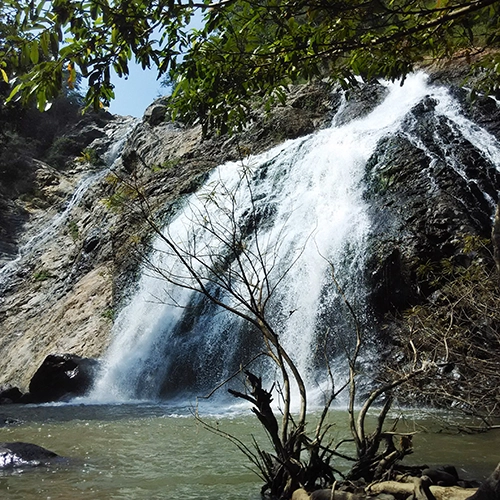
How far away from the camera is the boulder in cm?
1480

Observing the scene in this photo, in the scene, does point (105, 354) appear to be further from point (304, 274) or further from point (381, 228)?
point (381, 228)

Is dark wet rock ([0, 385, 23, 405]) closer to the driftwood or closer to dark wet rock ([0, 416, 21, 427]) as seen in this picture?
dark wet rock ([0, 416, 21, 427])

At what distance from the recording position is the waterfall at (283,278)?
12.8 m

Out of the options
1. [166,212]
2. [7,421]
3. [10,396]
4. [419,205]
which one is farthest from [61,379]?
[419,205]

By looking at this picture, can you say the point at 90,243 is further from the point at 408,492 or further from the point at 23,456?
the point at 408,492

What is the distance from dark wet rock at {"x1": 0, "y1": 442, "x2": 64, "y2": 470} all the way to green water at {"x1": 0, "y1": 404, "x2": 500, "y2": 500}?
9.1 inches

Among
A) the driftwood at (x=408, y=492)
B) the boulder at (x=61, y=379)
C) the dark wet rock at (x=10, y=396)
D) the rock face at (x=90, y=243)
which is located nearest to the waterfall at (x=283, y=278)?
the boulder at (x=61, y=379)

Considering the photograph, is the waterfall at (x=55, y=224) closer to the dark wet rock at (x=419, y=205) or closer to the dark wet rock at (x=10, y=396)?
the dark wet rock at (x=10, y=396)

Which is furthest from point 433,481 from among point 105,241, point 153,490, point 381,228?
point 105,241

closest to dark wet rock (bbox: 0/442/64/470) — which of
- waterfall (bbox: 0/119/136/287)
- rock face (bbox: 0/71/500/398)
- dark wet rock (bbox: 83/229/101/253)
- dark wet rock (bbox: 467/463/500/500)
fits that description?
rock face (bbox: 0/71/500/398)

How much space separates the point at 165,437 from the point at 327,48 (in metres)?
5.80

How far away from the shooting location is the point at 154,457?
23.2 ft

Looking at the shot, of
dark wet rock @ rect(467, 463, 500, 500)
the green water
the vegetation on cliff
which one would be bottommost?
the green water

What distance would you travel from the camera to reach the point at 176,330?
15258 mm
